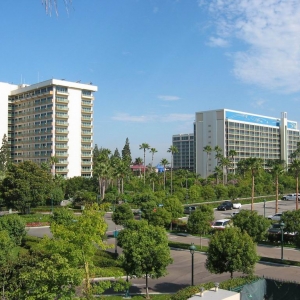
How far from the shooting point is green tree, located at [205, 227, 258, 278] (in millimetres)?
20641

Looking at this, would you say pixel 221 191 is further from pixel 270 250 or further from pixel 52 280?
pixel 52 280

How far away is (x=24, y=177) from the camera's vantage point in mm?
54688

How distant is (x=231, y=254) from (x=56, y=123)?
76.8 m

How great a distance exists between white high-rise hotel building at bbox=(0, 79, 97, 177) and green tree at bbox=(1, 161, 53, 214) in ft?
112

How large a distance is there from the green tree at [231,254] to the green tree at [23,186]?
1517 inches

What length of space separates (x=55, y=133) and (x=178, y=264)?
68333 millimetres

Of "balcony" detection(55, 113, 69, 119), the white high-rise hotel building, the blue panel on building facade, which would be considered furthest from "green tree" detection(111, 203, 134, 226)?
the blue panel on building facade

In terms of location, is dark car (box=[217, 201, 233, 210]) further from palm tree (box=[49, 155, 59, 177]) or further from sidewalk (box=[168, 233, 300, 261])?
palm tree (box=[49, 155, 59, 177])

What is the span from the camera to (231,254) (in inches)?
818

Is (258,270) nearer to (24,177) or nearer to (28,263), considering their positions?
(28,263)

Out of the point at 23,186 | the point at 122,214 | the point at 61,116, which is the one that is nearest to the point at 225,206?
the point at 122,214

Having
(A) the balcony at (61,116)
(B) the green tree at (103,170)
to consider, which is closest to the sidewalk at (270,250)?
(B) the green tree at (103,170)

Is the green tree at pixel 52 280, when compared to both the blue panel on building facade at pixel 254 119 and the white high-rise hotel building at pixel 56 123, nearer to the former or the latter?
the white high-rise hotel building at pixel 56 123

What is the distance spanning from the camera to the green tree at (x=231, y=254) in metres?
20.6
